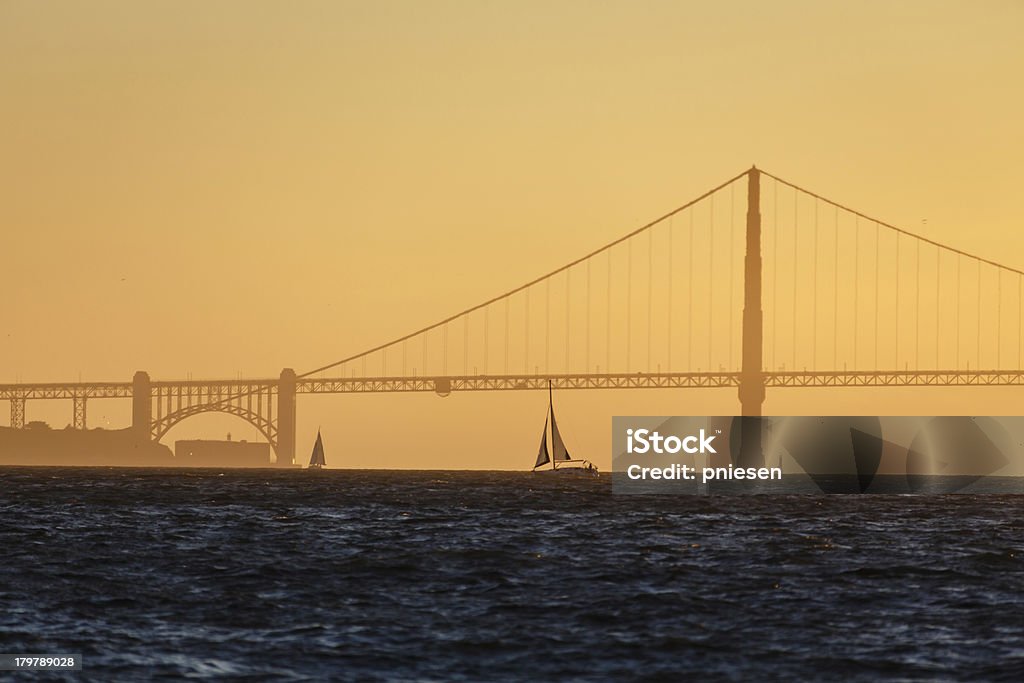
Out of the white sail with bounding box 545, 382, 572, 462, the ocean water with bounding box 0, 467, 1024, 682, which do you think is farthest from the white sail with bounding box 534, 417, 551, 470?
the ocean water with bounding box 0, 467, 1024, 682

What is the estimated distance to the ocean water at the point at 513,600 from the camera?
22.2 metres

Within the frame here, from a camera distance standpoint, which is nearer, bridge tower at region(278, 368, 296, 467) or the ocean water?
the ocean water

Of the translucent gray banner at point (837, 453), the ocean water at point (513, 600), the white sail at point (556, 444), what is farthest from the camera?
the white sail at point (556, 444)

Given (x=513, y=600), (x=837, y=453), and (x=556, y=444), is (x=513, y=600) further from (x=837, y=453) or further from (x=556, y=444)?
(x=556, y=444)

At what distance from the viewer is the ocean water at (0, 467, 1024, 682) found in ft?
73.0

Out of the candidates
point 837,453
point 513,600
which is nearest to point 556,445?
point 837,453

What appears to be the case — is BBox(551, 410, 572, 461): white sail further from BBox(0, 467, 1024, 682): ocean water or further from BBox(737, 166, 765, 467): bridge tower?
BBox(0, 467, 1024, 682): ocean water

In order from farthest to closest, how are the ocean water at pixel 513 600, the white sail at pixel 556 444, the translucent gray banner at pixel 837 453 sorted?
the white sail at pixel 556 444 < the translucent gray banner at pixel 837 453 < the ocean water at pixel 513 600

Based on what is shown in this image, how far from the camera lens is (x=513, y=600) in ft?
94.9

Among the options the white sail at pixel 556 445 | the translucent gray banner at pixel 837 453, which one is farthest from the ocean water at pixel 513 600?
the white sail at pixel 556 445

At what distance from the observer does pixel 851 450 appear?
293ft

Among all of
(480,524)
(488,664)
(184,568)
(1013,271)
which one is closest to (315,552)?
(184,568)

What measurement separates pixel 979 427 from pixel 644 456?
8271 cm

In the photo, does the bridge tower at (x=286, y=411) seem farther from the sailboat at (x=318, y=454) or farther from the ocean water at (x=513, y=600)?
the ocean water at (x=513, y=600)
